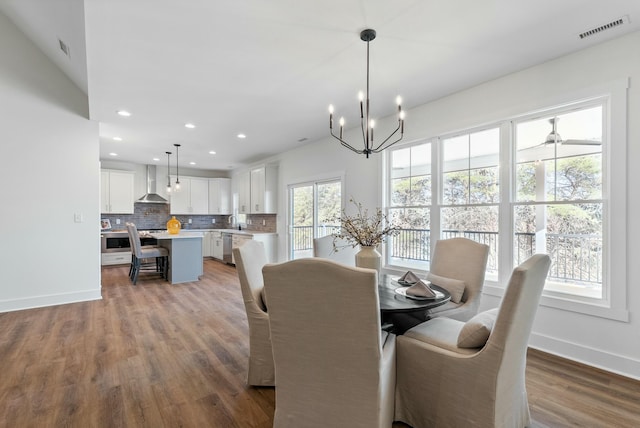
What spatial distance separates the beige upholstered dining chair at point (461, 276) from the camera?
2.55 m

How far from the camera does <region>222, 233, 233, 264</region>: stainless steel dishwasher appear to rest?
760 cm

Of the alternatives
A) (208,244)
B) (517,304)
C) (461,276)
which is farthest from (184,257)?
(517,304)

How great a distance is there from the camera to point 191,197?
8.88 m

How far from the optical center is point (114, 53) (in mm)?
2682

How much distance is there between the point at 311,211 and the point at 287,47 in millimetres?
3751

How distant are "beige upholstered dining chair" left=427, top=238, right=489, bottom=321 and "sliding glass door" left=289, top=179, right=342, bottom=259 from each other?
2.61m

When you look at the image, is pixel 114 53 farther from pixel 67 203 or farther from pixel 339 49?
pixel 67 203

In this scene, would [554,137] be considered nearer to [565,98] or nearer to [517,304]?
[565,98]

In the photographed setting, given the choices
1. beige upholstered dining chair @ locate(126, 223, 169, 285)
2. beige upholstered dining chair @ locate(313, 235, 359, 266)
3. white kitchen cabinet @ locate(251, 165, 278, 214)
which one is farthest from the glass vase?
white kitchen cabinet @ locate(251, 165, 278, 214)

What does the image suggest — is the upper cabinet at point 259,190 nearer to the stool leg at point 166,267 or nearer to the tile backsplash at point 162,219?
the tile backsplash at point 162,219

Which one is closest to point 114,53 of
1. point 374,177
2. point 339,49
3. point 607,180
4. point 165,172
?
point 339,49

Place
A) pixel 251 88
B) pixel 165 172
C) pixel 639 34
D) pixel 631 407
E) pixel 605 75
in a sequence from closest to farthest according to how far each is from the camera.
→ pixel 631 407 < pixel 639 34 < pixel 605 75 < pixel 251 88 < pixel 165 172

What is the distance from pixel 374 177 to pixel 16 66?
16.5 feet

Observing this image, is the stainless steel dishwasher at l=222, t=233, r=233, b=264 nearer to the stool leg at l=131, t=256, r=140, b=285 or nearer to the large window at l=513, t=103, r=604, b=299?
the stool leg at l=131, t=256, r=140, b=285
